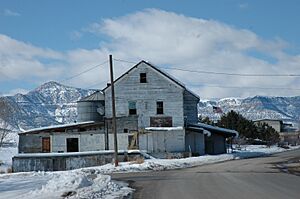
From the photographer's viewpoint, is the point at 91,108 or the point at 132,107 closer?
the point at 132,107

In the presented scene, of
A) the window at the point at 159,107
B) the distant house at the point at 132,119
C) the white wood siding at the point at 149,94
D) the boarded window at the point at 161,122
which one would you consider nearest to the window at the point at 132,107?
the distant house at the point at 132,119

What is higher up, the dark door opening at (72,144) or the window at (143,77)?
the window at (143,77)

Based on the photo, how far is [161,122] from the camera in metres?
60.0

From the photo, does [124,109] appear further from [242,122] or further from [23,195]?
[242,122]

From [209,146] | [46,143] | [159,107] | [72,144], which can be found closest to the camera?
[72,144]

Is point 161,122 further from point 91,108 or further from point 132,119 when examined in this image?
point 91,108

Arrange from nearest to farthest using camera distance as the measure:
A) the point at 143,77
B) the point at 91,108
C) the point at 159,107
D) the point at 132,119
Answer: the point at 132,119 → the point at 159,107 → the point at 143,77 → the point at 91,108

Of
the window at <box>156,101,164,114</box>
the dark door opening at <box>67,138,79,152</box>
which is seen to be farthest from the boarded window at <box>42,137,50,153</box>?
the window at <box>156,101,164,114</box>

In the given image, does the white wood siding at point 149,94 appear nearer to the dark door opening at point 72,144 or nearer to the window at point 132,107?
the window at point 132,107

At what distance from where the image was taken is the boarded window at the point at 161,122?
196 feet

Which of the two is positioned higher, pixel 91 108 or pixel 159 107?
pixel 91 108

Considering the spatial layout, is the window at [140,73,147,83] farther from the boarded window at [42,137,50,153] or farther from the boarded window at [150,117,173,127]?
the boarded window at [42,137,50,153]

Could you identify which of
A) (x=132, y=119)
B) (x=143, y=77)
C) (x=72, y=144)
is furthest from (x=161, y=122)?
(x=72, y=144)

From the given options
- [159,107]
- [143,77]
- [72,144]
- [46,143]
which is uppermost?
[143,77]
